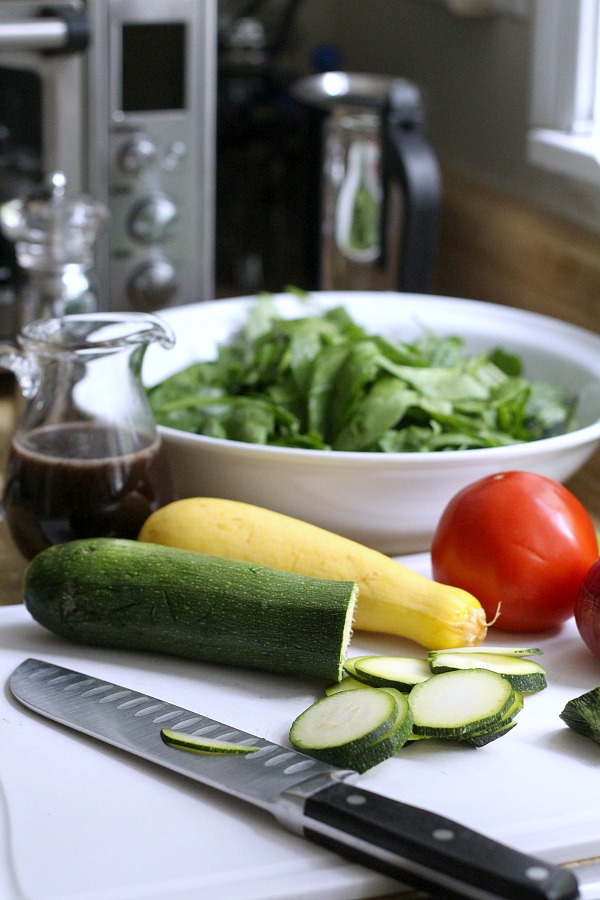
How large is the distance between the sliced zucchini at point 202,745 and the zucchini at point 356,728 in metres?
0.03

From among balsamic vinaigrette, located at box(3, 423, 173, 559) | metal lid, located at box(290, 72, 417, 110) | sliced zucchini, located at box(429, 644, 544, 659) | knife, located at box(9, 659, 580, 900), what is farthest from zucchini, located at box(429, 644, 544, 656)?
metal lid, located at box(290, 72, 417, 110)

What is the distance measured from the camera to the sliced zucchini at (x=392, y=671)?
0.69 m

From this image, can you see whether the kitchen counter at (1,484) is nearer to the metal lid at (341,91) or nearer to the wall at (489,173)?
the wall at (489,173)

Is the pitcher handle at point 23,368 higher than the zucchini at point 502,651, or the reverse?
the pitcher handle at point 23,368

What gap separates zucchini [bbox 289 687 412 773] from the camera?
0.61 meters

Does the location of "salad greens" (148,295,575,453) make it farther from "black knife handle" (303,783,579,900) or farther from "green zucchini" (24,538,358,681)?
"black knife handle" (303,783,579,900)

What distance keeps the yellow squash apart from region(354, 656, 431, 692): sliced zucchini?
35 millimetres

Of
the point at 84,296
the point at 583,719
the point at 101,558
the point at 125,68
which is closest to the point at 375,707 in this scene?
the point at 583,719

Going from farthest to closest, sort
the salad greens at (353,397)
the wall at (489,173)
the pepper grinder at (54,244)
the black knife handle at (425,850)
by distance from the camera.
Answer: the wall at (489,173) → the pepper grinder at (54,244) → the salad greens at (353,397) → the black knife handle at (425,850)

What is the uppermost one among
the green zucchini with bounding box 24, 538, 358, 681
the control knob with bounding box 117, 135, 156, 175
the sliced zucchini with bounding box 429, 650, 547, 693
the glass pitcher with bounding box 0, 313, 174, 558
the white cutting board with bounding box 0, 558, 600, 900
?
the control knob with bounding box 117, 135, 156, 175

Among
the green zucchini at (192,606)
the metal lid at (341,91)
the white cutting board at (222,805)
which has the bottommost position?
the white cutting board at (222,805)

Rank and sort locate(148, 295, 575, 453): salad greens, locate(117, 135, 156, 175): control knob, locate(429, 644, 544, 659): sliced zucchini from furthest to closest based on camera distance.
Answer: locate(117, 135, 156, 175): control knob, locate(148, 295, 575, 453): salad greens, locate(429, 644, 544, 659): sliced zucchini

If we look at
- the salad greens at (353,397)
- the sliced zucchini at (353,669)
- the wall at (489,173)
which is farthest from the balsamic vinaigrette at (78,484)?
the wall at (489,173)

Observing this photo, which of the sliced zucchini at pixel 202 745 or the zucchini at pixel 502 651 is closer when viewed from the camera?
the sliced zucchini at pixel 202 745
